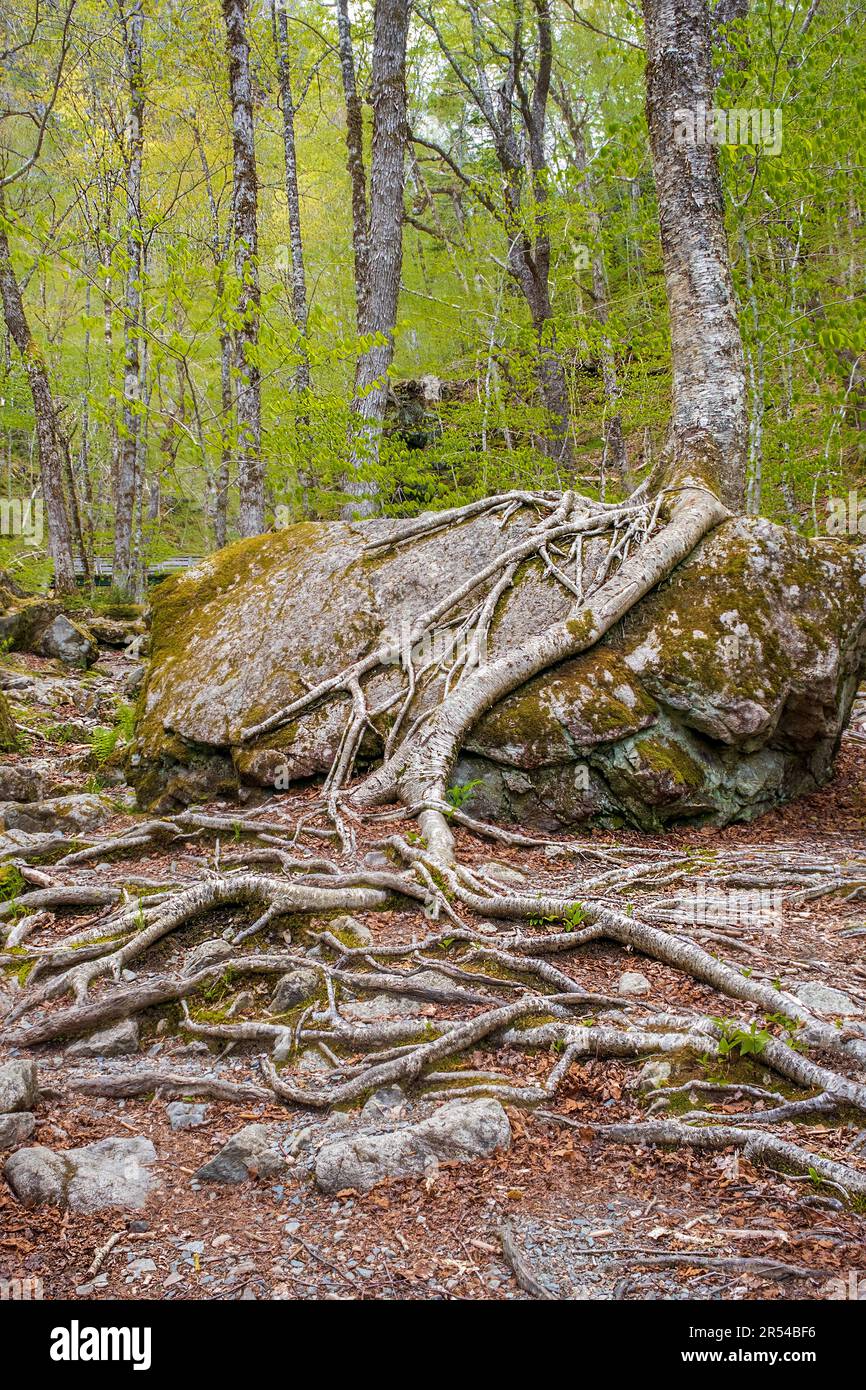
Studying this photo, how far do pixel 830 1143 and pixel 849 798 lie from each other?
15.8 ft

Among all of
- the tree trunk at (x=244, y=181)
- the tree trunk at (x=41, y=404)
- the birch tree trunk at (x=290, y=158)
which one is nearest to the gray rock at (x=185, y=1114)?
the tree trunk at (x=244, y=181)

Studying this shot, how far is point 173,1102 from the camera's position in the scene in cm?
332

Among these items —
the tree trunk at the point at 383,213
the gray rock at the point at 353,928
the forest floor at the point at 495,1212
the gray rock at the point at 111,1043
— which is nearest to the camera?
the forest floor at the point at 495,1212

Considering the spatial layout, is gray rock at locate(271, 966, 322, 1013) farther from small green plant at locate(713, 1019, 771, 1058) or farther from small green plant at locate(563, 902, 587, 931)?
small green plant at locate(713, 1019, 771, 1058)

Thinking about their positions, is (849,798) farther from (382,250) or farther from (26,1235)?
(382,250)

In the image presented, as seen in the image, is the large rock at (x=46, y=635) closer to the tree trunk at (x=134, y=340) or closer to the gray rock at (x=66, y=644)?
the gray rock at (x=66, y=644)

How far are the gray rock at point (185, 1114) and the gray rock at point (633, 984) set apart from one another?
1.86m

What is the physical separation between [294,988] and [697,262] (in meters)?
7.36

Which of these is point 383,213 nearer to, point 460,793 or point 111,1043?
point 460,793

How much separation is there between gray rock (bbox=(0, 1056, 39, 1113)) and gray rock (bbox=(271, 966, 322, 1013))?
1047 mm

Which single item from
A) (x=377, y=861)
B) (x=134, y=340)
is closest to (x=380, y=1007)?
(x=377, y=861)

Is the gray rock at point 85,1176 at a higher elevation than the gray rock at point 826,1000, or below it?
below

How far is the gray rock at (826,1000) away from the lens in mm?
3361

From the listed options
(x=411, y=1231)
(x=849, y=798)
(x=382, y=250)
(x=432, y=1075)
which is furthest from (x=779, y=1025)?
(x=382, y=250)
